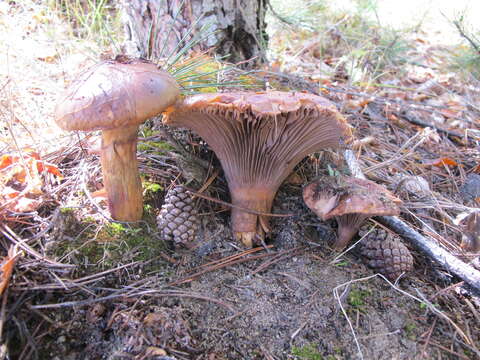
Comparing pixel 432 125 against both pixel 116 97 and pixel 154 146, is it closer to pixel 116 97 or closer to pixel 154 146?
pixel 154 146

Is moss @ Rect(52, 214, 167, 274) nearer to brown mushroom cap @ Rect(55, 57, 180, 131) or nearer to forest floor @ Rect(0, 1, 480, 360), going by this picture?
forest floor @ Rect(0, 1, 480, 360)

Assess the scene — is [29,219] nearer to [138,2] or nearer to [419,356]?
[138,2]

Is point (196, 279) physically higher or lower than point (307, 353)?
higher

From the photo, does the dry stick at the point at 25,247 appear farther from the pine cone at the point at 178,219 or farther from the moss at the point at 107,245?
the pine cone at the point at 178,219

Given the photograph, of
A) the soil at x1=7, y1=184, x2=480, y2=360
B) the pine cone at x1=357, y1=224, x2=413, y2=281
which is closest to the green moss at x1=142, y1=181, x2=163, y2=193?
the soil at x1=7, y1=184, x2=480, y2=360

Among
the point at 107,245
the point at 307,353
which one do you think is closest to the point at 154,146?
the point at 107,245
